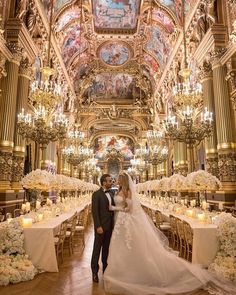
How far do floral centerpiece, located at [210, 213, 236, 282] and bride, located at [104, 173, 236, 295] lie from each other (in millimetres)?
311

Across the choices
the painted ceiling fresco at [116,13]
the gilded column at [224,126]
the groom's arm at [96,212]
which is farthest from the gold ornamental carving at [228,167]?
the painted ceiling fresco at [116,13]

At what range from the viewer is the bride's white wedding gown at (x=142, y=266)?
147 inches

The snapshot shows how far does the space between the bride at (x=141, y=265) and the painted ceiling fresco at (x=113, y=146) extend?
3562cm

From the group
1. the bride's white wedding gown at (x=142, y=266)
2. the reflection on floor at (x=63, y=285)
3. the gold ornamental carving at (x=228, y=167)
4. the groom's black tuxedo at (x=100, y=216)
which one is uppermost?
the gold ornamental carving at (x=228, y=167)

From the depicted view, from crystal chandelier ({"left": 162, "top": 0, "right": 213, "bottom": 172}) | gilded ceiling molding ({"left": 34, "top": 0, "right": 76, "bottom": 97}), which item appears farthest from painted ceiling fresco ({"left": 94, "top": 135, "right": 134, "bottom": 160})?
crystal chandelier ({"left": 162, "top": 0, "right": 213, "bottom": 172})

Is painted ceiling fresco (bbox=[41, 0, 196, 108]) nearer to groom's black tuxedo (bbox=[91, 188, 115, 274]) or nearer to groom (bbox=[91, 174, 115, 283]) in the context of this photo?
groom (bbox=[91, 174, 115, 283])

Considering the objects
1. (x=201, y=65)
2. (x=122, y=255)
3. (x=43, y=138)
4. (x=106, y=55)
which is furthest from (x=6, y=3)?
(x=106, y=55)

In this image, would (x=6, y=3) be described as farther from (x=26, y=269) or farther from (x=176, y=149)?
(x=176, y=149)

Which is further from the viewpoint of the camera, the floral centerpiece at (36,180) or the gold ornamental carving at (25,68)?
the gold ornamental carving at (25,68)

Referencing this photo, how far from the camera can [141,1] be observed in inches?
639

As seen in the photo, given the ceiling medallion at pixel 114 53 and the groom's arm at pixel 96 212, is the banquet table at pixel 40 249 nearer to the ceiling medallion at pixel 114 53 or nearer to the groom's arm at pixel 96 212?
the groom's arm at pixel 96 212

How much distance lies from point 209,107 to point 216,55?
1995 mm

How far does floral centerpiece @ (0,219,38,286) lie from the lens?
167 inches

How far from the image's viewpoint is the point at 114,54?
74.3ft
